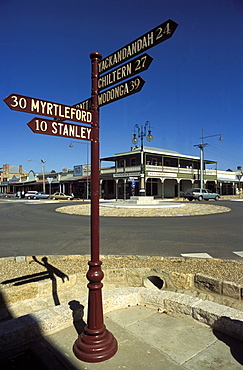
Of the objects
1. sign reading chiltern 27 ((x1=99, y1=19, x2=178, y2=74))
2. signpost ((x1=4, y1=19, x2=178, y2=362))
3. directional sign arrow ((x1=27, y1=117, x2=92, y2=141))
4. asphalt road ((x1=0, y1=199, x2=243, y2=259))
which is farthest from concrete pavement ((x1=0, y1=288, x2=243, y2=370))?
asphalt road ((x1=0, y1=199, x2=243, y2=259))

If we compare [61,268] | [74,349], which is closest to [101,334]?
[74,349]

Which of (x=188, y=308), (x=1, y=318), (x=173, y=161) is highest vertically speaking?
(x=173, y=161)

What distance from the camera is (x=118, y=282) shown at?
16.7ft

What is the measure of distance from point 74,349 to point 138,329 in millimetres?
851

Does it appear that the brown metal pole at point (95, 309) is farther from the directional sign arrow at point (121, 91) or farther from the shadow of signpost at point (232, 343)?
the shadow of signpost at point (232, 343)

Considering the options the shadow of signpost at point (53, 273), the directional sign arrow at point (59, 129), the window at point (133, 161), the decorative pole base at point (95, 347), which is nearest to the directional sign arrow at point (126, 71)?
the directional sign arrow at point (59, 129)

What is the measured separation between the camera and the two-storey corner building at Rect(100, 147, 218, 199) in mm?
40000

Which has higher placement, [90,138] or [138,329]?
[90,138]

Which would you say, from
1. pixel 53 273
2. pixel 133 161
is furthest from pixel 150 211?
pixel 133 161

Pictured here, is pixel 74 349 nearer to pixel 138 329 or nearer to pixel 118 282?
pixel 138 329

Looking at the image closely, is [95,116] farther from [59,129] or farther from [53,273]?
[53,273]

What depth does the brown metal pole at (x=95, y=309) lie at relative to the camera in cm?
270

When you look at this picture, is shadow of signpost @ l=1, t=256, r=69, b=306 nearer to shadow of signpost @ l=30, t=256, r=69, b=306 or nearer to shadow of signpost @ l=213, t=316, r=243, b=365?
shadow of signpost @ l=30, t=256, r=69, b=306

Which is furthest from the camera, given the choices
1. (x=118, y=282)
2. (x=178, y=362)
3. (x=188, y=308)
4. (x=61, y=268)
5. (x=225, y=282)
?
(x=61, y=268)
